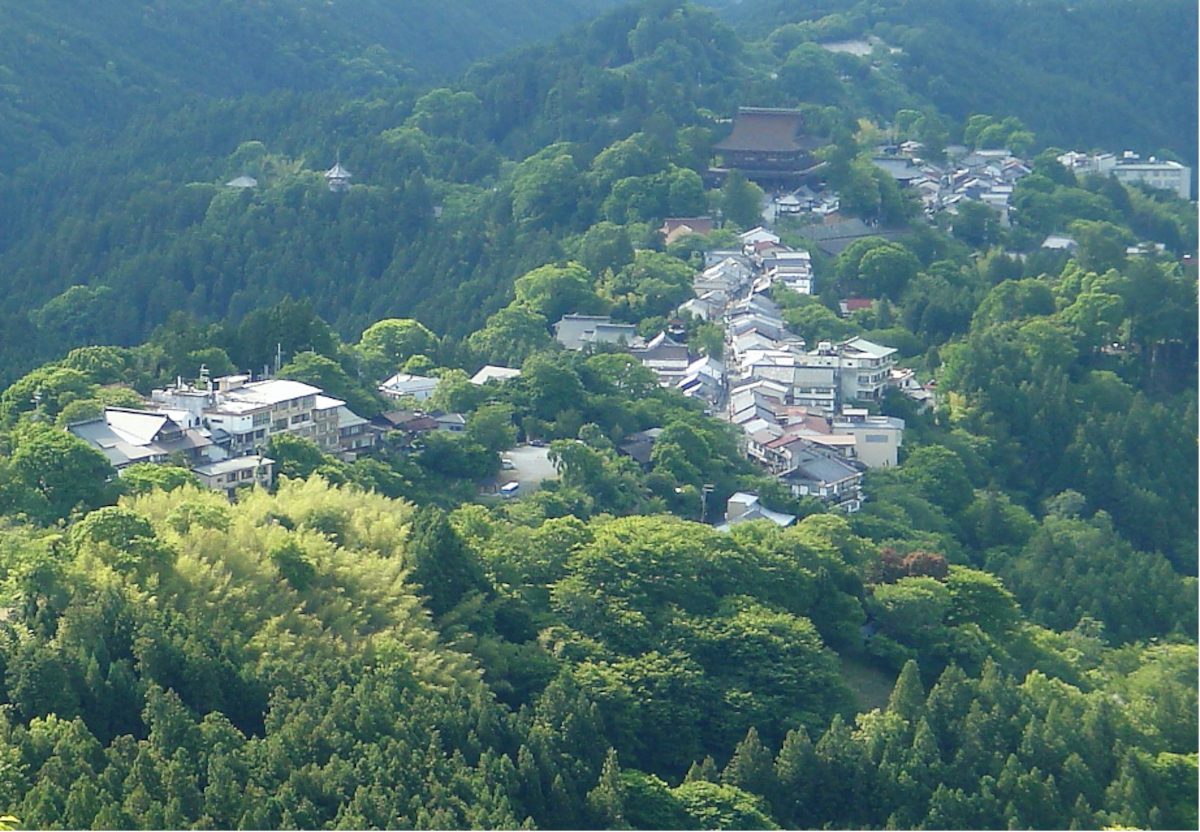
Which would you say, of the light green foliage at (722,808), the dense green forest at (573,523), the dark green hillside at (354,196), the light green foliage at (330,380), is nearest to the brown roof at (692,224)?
the dense green forest at (573,523)

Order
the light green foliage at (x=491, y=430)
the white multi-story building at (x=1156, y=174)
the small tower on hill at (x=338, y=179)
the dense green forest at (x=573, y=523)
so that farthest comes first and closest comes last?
1. the white multi-story building at (x=1156, y=174)
2. the small tower on hill at (x=338, y=179)
3. the light green foliage at (x=491, y=430)
4. the dense green forest at (x=573, y=523)

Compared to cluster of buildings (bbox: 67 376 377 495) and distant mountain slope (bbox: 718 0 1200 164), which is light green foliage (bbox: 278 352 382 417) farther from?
distant mountain slope (bbox: 718 0 1200 164)

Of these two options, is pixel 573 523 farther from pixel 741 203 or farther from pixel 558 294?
pixel 741 203

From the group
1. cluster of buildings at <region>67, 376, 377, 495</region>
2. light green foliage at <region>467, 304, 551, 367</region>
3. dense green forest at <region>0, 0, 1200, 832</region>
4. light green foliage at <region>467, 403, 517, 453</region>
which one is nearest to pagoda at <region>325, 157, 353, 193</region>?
dense green forest at <region>0, 0, 1200, 832</region>

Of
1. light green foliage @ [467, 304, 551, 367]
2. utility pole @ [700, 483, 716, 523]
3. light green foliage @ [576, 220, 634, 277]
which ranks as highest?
utility pole @ [700, 483, 716, 523]

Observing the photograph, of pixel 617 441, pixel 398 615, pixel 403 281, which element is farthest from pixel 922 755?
pixel 403 281

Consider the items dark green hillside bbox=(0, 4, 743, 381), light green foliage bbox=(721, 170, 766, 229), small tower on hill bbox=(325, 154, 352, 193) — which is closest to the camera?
light green foliage bbox=(721, 170, 766, 229)

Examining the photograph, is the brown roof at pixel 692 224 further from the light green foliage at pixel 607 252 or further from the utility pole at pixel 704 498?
the utility pole at pixel 704 498
